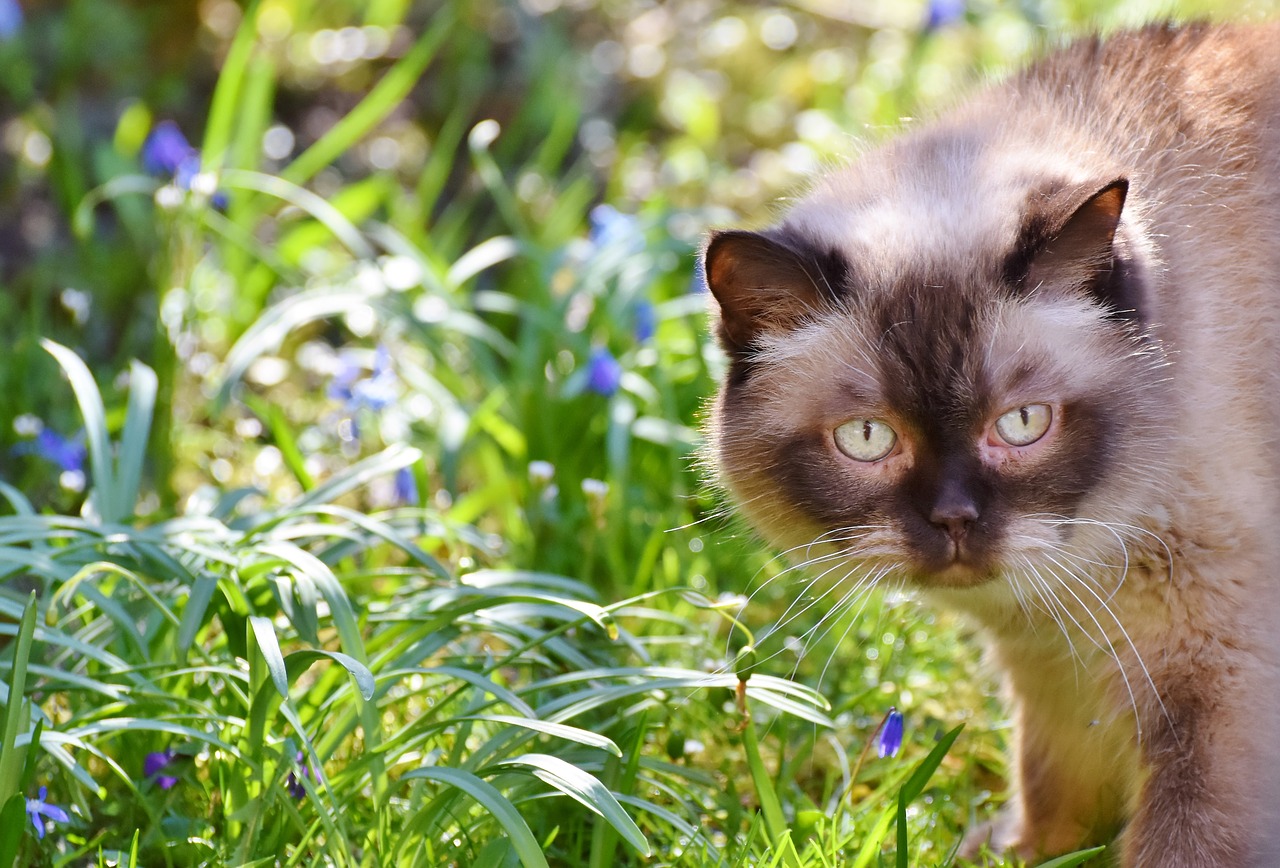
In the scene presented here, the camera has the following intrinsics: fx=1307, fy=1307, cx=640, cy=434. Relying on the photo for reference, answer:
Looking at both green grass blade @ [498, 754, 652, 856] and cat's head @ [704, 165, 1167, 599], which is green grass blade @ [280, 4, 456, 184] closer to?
cat's head @ [704, 165, 1167, 599]

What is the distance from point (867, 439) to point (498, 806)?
93 cm

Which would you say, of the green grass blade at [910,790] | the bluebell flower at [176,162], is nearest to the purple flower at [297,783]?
the green grass blade at [910,790]

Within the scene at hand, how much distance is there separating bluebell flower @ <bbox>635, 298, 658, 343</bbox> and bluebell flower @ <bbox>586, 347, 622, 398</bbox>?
0.41 metres

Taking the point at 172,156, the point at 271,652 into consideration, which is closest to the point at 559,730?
the point at 271,652

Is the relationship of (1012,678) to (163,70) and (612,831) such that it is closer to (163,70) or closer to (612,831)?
(612,831)

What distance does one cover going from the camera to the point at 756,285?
254cm

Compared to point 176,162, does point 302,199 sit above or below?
below

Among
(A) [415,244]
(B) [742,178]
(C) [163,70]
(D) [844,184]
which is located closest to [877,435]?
(D) [844,184]

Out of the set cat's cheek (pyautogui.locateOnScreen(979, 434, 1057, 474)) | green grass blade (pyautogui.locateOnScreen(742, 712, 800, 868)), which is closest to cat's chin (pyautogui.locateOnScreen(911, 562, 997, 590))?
cat's cheek (pyautogui.locateOnScreen(979, 434, 1057, 474))

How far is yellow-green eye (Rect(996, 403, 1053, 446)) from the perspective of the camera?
233cm

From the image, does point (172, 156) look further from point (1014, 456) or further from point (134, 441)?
point (1014, 456)

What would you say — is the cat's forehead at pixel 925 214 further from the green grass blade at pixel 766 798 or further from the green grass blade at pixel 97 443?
the green grass blade at pixel 97 443

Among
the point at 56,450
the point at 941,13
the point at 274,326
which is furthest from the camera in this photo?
the point at 941,13

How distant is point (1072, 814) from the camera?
2910 mm
